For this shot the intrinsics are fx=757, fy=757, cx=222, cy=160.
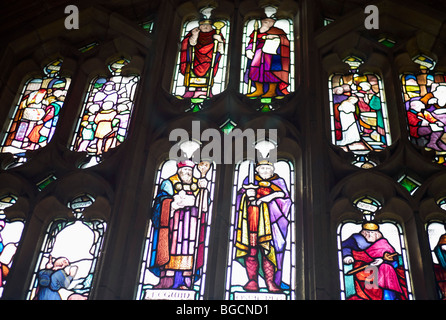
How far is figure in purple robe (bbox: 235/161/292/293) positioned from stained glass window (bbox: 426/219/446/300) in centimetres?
144

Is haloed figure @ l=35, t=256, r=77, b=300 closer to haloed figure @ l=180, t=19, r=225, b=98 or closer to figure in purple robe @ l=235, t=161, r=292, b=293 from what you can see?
figure in purple robe @ l=235, t=161, r=292, b=293

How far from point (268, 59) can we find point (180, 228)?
2.88 meters

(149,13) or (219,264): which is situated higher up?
(149,13)

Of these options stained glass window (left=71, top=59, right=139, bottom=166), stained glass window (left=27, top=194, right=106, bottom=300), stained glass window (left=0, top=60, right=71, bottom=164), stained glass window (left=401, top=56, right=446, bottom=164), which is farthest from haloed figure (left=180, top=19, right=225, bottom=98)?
stained glass window (left=401, top=56, right=446, bottom=164)

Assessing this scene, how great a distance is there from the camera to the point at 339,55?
9.70 metres

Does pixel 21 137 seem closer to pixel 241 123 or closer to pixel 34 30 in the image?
pixel 34 30

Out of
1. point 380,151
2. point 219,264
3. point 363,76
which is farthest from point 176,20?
point 219,264

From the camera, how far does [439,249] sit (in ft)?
24.3

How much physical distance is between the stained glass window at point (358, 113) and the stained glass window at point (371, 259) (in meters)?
0.79

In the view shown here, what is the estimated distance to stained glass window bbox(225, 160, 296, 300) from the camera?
281 inches

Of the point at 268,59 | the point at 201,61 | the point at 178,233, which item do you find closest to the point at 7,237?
the point at 178,233

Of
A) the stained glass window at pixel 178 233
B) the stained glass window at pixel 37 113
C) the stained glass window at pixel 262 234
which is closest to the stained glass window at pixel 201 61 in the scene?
the stained glass window at pixel 178 233

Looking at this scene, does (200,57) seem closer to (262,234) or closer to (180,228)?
(180,228)

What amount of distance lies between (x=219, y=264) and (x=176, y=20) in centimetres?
411
